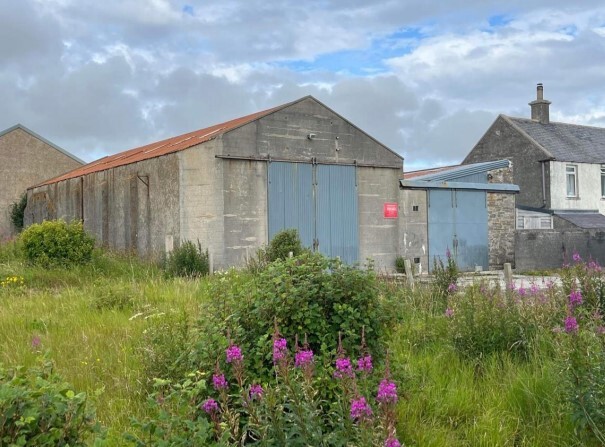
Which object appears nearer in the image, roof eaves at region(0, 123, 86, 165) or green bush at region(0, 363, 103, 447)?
green bush at region(0, 363, 103, 447)

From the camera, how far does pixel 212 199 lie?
17.4 m

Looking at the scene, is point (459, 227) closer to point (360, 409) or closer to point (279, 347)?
point (279, 347)

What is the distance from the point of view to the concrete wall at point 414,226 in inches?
836

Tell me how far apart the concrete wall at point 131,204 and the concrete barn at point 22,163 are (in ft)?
26.6

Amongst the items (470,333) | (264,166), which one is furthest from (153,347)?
(264,166)

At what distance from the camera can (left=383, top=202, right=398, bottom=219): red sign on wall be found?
2098 centimetres

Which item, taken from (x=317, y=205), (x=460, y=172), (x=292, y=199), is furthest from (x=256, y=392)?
(x=460, y=172)

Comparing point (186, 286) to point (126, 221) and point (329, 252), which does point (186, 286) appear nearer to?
point (329, 252)

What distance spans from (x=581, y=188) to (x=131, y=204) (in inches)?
880

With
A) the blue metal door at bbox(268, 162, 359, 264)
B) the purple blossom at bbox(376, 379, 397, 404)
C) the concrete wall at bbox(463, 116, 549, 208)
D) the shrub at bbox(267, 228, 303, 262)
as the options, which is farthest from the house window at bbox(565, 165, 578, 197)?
the purple blossom at bbox(376, 379, 397, 404)

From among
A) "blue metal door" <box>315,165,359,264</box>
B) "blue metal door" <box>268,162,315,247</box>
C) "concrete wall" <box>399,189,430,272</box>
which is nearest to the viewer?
"blue metal door" <box>268,162,315,247</box>

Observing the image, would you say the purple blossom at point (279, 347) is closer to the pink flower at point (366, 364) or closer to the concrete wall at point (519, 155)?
the pink flower at point (366, 364)

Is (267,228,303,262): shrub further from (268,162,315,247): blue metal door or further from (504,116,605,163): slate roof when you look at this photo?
(504,116,605,163): slate roof

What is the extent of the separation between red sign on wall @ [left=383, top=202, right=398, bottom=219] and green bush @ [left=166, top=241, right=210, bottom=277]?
23.1 ft
